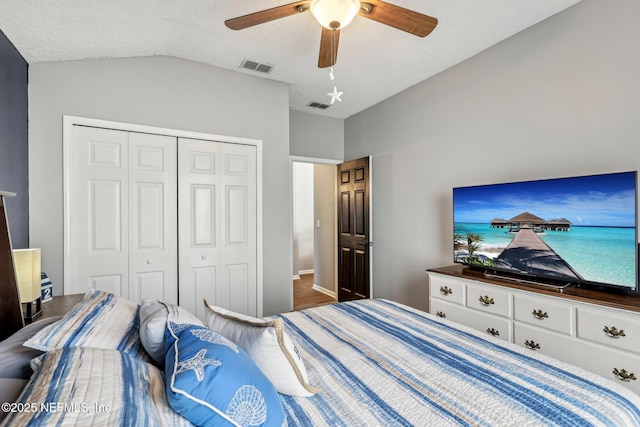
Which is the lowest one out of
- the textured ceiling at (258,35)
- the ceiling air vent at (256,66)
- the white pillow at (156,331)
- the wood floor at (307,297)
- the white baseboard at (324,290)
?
the wood floor at (307,297)

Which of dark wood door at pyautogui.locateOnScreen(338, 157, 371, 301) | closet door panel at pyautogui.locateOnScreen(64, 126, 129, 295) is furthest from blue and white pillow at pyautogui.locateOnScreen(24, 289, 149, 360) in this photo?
dark wood door at pyautogui.locateOnScreen(338, 157, 371, 301)

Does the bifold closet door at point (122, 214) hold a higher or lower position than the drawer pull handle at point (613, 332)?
higher

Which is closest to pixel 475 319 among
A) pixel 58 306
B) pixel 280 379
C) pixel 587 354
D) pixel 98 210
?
pixel 587 354

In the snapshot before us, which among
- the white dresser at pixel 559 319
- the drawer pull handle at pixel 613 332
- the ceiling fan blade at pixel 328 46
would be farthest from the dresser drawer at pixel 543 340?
the ceiling fan blade at pixel 328 46

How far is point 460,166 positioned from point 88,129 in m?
3.29

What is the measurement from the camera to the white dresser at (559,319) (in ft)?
5.48

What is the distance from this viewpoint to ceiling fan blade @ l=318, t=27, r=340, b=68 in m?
1.88

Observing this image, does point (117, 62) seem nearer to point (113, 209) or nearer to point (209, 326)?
point (113, 209)

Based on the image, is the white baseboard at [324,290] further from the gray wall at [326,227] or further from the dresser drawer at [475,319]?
the dresser drawer at [475,319]

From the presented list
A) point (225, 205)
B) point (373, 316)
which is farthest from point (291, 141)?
point (373, 316)

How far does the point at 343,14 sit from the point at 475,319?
229cm

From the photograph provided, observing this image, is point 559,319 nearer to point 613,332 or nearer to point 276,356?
point 613,332

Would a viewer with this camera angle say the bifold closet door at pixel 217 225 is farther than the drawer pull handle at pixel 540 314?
Yes

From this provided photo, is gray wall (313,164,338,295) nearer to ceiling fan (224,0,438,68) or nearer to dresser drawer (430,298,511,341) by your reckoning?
dresser drawer (430,298,511,341)
